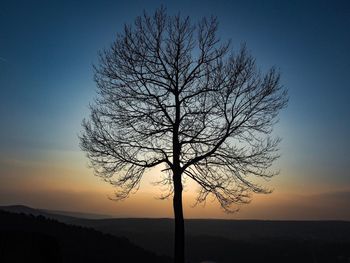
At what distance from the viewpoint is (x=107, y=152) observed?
52.3 ft

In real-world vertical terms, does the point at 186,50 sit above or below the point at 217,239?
above

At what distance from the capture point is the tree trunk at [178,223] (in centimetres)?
1498

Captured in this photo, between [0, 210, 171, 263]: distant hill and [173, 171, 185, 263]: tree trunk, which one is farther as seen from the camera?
[0, 210, 171, 263]: distant hill

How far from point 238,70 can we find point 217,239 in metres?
36.0

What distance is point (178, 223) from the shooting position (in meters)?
15.3

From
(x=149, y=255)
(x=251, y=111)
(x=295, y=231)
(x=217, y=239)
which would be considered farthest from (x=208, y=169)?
(x=295, y=231)

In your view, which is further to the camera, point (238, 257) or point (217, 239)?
point (217, 239)

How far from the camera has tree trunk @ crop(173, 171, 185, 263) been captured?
1498cm

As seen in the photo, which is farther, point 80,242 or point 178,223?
point 80,242

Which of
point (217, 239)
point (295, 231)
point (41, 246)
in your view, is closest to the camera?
point (41, 246)

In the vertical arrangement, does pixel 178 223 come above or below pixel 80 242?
above

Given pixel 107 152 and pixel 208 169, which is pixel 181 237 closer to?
pixel 208 169

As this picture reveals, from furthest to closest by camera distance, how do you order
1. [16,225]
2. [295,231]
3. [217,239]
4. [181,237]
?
[295,231] → [217,239] → [16,225] → [181,237]

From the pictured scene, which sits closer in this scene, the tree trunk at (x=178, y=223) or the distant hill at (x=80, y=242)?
the tree trunk at (x=178, y=223)
